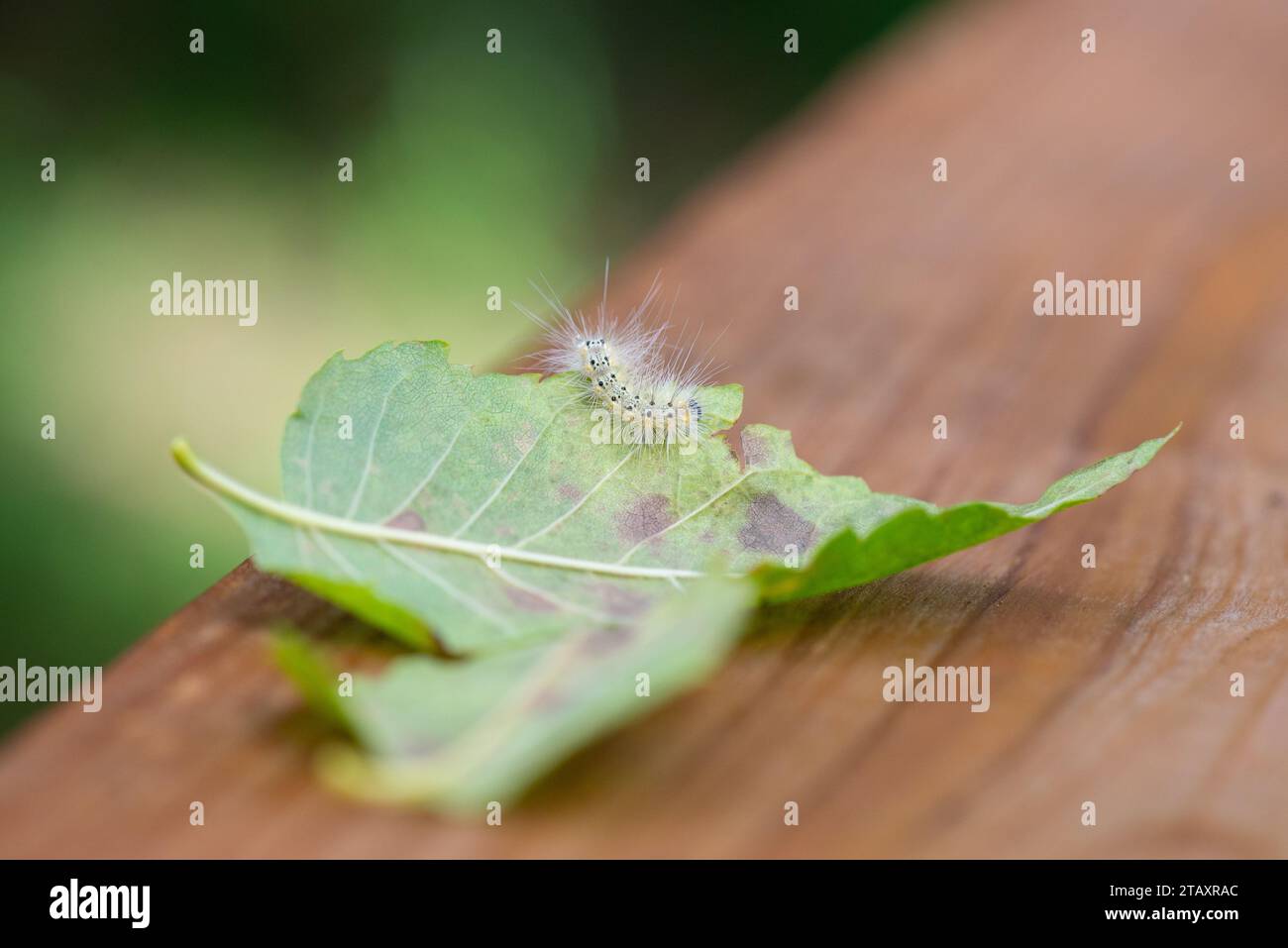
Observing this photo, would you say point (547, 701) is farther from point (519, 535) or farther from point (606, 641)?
point (519, 535)

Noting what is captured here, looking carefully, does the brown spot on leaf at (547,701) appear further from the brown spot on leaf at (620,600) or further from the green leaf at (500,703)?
the brown spot on leaf at (620,600)

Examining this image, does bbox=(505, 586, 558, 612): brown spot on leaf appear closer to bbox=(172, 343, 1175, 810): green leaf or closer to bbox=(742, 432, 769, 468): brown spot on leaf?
bbox=(172, 343, 1175, 810): green leaf

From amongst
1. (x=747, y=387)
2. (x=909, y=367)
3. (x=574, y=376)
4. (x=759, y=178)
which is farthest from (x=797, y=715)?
(x=759, y=178)

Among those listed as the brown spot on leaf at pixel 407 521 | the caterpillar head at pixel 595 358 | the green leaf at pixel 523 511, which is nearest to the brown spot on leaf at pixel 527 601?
the green leaf at pixel 523 511

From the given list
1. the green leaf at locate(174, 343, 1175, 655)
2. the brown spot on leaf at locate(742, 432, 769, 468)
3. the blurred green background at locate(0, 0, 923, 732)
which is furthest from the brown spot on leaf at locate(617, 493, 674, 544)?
the blurred green background at locate(0, 0, 923, 732)

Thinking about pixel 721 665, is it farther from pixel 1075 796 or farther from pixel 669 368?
pixel 669 368
